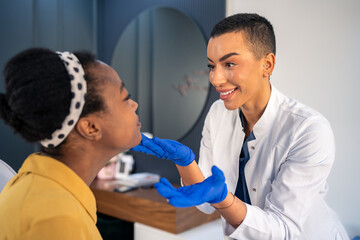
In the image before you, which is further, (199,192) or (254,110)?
(254,110)

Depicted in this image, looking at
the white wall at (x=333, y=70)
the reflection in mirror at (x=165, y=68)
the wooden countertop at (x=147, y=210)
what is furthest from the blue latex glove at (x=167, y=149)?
the reflection in mirror at (x=165, y=68)

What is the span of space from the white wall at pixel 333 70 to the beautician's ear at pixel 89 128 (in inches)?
53.7

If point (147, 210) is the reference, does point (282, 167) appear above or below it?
above

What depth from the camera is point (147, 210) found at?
2.03m

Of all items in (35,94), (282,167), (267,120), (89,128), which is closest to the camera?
(35,94)

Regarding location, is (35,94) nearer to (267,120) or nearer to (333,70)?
(267,120)

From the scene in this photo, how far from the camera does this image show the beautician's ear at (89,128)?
83 cm

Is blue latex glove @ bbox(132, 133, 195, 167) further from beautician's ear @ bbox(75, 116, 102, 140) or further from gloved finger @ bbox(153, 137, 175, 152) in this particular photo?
beautician's ear @ bbox(75, 116, 102, 140)

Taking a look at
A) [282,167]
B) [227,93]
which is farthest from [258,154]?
[227,93]

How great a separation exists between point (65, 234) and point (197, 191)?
0.39m

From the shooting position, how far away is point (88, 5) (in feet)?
9.87

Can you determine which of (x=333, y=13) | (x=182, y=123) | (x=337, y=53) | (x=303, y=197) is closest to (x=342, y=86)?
(x=337, y=53)

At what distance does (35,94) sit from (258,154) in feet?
2.73

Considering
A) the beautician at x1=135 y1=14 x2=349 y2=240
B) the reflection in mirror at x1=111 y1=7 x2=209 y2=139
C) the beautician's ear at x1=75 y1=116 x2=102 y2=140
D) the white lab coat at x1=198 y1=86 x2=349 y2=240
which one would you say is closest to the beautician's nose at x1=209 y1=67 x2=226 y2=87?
the beautician at x1=135 y1=14 x2=349 y2=240
